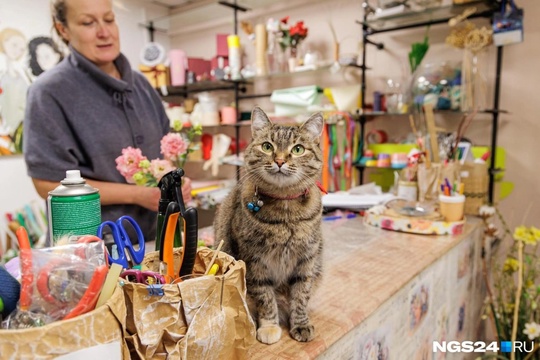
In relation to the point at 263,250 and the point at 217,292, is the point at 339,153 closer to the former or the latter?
the point at 263,250

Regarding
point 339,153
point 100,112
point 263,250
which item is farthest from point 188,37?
point 263,250

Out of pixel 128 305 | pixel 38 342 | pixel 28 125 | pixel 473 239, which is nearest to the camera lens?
pixel 38 342

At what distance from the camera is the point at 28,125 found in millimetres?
1073

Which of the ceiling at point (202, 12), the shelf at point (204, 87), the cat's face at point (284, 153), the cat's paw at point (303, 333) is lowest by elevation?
the cat's paw at point (303, 333)

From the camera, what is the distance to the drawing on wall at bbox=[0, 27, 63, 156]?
2.35 meters

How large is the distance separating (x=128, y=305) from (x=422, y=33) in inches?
86.5

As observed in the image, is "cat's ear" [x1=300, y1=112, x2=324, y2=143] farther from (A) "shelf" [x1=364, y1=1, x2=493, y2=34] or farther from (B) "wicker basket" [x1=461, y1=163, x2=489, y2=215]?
(A) "shelf" [x1=364, y1=1, x2=493, y2=34]

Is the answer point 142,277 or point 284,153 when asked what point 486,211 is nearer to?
point 284,153

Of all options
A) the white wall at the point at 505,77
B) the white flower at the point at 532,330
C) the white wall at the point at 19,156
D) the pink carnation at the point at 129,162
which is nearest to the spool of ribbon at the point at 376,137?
the white wall at the point at 505,77

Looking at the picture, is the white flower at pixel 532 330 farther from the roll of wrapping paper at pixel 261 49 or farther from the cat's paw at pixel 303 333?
the roll of wrapping paper at pixel 261 49

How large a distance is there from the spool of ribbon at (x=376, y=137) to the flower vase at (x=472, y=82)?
486 millimetres

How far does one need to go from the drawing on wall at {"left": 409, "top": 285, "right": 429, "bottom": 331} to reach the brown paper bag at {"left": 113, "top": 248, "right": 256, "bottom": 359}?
2.25 feet

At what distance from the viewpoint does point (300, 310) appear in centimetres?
69

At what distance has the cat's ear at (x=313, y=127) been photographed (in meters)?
0.77
